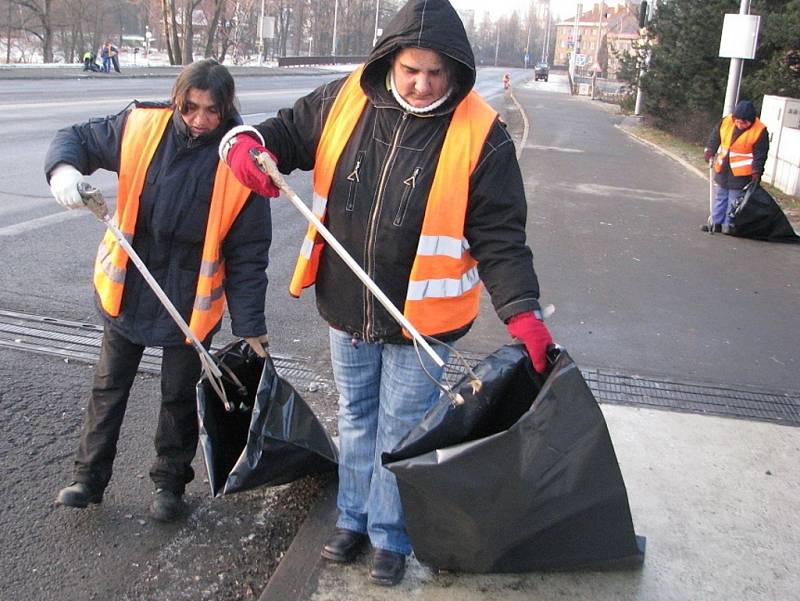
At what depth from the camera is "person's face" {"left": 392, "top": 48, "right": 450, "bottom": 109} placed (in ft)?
8.50

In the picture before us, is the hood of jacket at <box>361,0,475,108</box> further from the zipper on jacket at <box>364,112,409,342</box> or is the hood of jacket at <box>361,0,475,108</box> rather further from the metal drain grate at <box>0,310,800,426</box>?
the metal drain grate at <box>0,310,800,426</box>

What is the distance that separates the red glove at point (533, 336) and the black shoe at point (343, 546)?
92 cm

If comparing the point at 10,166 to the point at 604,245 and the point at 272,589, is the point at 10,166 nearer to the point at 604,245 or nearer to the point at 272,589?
the point at 604,245

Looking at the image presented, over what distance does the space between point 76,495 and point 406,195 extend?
164 cm

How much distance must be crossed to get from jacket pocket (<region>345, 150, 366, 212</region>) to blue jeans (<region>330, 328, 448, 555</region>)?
0.44 m

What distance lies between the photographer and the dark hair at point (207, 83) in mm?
2861

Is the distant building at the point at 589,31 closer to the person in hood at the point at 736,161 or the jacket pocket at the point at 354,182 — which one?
the person in hood at the point at 736,161

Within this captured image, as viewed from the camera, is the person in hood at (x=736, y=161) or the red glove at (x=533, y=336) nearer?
the red glove at (x=533, y=336)

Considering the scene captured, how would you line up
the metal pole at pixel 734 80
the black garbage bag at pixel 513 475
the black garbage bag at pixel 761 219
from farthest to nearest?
1. the metal pole at pixel 734 80
2. the black garbage bag at pixel 761 219
3. the black garbage bag at pixel 513 475

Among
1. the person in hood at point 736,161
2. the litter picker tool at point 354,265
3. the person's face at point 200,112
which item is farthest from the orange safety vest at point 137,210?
the person in hood at point 736,161

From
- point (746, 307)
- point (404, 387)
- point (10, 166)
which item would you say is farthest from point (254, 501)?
point (10, 166)

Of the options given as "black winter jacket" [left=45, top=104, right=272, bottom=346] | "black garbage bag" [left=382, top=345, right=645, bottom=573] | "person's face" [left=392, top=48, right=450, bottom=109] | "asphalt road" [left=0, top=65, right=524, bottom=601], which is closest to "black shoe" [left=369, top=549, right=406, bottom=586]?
"black garbage bag" [left=382, top=345, right=645, bottom=573]

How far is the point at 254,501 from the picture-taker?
3.41 m

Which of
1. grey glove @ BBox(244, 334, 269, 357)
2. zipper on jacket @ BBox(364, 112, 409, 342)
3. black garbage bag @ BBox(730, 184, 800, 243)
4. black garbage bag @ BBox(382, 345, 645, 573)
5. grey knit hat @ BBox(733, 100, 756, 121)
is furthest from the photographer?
grey knit hat @ BBox(733, 100, 756, 121)
